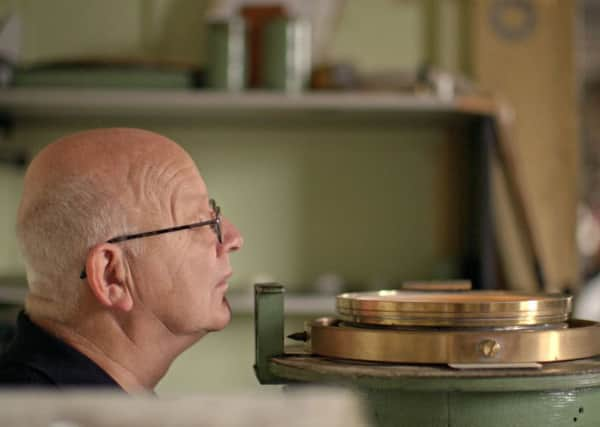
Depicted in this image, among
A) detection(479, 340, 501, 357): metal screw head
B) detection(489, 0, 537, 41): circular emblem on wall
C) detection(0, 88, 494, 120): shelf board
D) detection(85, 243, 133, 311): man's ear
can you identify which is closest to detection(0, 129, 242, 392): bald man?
detection(85, 243, 133, 311): man's ear

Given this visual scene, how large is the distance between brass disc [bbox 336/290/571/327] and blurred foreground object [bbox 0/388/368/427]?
665mm

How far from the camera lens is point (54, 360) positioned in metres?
1.20

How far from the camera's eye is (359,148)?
3.56 m

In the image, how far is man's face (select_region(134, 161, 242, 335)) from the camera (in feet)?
4.21

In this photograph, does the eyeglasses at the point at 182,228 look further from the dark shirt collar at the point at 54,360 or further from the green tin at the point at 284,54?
the green tin at the point at 284,54

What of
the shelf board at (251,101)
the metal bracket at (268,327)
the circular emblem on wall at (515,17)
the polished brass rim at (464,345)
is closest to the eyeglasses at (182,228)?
the metal bracket at (268,327)

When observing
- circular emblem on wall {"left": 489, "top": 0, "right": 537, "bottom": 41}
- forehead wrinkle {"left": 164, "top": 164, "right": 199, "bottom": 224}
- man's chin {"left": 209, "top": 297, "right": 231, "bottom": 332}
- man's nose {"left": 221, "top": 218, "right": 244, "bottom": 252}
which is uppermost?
circular emblem on wall {"left": 489, "top": 0, "right": 537, "bottom": 41}

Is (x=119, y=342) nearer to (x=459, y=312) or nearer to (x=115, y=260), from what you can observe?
(x=115, y=260)

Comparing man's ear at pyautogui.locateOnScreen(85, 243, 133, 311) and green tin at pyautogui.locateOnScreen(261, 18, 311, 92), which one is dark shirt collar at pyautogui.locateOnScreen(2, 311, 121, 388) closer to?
man's ear at pyautogui.locateOnScreen(85, 243, 133, 311)

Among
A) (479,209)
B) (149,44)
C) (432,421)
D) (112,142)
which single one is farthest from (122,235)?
(149,44)

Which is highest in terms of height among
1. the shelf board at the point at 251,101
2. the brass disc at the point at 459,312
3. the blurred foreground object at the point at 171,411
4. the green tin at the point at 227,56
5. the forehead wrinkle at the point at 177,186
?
the green tin at the point at 227,56

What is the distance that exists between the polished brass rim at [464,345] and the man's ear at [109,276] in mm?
283

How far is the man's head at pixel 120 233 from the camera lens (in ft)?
4.03

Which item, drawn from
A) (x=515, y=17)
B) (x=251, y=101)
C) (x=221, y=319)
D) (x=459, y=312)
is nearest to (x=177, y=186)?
(x=221, y=319)
